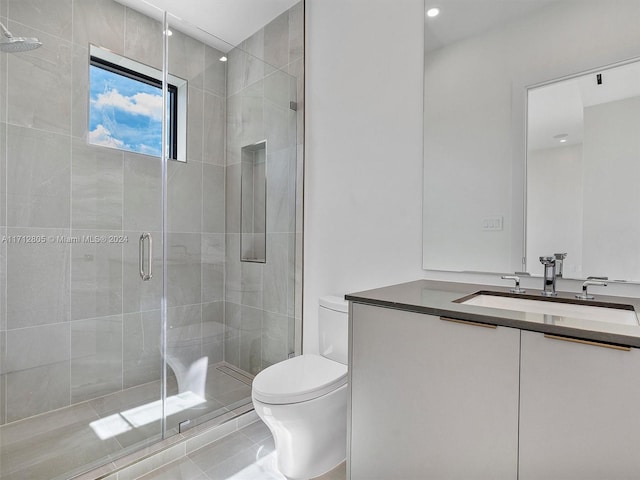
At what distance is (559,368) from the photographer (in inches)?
32.2

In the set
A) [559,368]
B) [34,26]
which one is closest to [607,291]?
[559,368]

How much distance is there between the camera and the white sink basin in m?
1.03

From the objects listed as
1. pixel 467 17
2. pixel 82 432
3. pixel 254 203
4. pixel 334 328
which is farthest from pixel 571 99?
pixel 82 432

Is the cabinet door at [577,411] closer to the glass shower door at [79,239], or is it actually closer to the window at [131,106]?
the glass shower door at [79,239]

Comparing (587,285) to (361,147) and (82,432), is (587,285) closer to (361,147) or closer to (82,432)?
(361,147)

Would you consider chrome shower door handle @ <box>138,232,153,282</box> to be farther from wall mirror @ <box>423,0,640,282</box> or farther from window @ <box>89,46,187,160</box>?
wall mirror @ <box>423,0,640,282</box>

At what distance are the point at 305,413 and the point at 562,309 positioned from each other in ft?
3.44

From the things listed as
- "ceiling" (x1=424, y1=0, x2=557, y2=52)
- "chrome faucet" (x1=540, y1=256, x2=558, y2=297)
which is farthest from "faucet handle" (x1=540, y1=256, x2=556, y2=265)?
"ceiling" (x1=424, y1=0, x2=557, y2=52)

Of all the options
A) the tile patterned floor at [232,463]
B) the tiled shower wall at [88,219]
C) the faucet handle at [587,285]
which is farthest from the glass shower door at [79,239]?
the faucet handle at [587,285]

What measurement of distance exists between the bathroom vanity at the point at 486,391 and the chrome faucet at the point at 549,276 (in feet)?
0.14

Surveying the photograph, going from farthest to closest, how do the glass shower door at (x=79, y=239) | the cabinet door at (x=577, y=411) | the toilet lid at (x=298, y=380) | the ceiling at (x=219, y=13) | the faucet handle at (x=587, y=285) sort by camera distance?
the ceiling at (x=219, y=13)
the glass shower door at (x=79, y=239)
the toilet lid at (x=298, y=380)
the faucet handle at (x=587, y=285)
the cabinet door at (x=577, y=411)

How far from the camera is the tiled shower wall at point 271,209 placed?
224 centimetres

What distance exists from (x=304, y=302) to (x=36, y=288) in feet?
4.88

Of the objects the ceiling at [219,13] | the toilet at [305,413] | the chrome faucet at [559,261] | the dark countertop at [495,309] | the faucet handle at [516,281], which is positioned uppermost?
the ceiling at [219,13]
